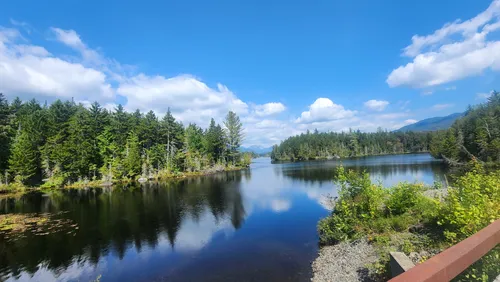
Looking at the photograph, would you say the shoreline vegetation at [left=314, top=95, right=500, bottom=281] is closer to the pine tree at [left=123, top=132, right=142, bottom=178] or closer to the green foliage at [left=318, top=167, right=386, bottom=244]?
the green foliage at [left=318, top=167, right=386, bottom=244]

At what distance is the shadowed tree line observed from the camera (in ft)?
56.4

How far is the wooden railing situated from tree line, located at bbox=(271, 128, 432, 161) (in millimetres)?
148876

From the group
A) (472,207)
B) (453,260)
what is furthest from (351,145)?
(453,260)

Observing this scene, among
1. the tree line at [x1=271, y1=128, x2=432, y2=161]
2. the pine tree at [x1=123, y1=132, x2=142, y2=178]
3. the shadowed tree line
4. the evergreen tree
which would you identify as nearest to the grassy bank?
the shadowed tree line

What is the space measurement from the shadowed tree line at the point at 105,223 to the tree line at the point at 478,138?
51342 millimetres

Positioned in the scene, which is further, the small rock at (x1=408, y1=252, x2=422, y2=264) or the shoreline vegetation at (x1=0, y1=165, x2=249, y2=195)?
the shoreline vegetation at (x1=0, y1=165, x2=249, y2=195)

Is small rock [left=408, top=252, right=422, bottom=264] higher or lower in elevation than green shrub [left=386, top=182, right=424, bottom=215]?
lower

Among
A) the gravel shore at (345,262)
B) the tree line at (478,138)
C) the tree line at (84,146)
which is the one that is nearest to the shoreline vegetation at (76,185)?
the tree line at (84,146)

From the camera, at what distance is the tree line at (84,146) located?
50.1 meters

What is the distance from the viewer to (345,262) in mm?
12680

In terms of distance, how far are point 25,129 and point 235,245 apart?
60098 millimetres

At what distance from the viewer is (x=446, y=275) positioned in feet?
6.60

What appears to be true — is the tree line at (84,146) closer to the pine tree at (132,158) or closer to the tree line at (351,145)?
the pine tree at (132,158)

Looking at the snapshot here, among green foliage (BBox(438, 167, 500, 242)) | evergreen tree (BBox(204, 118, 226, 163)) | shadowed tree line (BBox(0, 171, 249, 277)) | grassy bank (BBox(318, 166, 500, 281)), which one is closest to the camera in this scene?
green foliage (BBox(438, 167, 500, 242))
